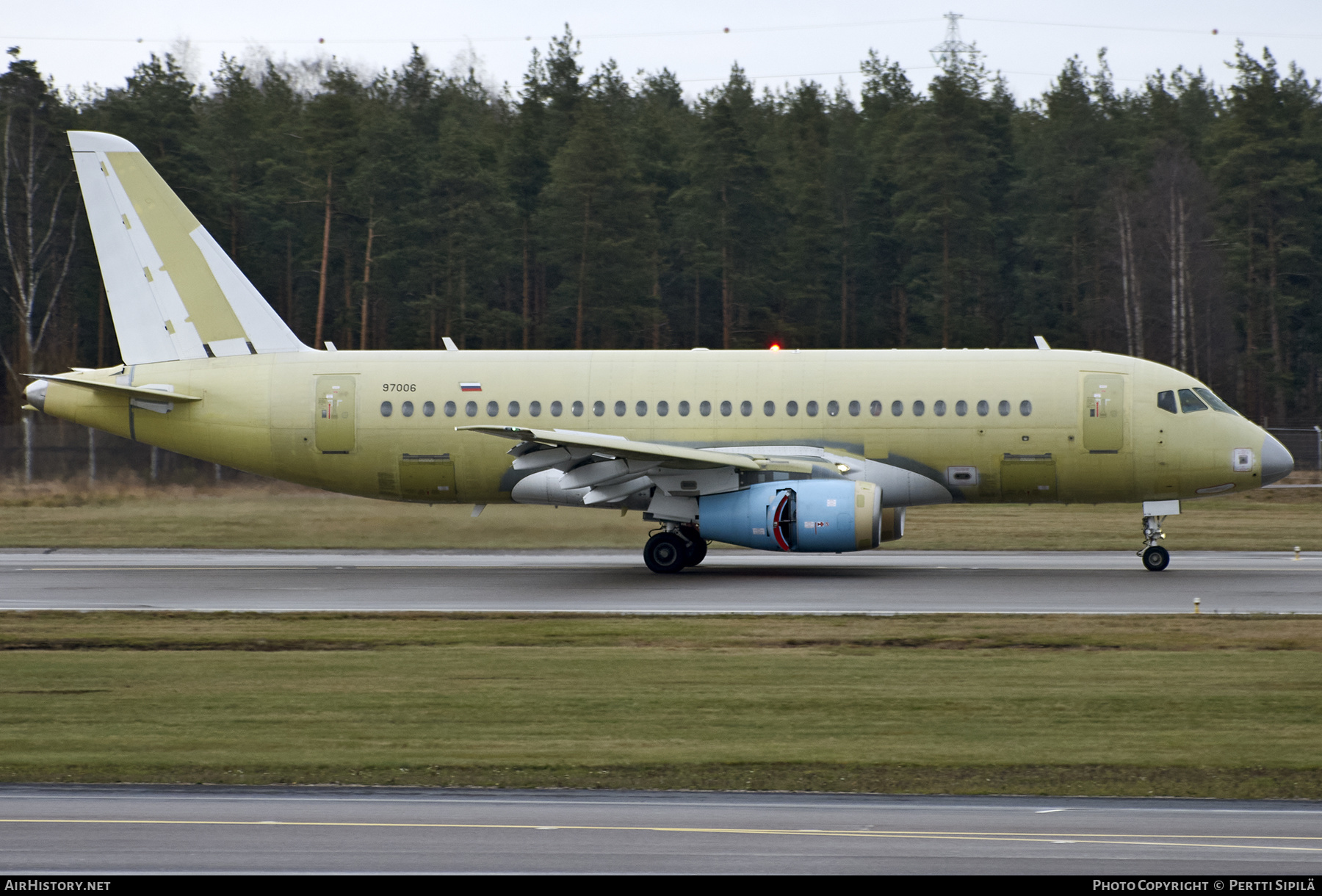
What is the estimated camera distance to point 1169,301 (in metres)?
63.2

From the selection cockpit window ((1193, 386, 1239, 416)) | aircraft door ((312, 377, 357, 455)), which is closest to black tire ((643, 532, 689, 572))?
aircraft door ((312, 377, 357, 455))

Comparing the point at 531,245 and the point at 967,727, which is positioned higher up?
the point at 531,245

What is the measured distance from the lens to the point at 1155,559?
81.3ft

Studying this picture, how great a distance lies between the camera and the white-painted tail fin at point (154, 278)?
89.0 feet

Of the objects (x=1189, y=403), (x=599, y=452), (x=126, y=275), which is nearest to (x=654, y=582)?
(x=599, y=452)

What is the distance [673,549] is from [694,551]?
16.3 inches

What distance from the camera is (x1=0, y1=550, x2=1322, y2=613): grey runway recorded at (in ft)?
68.9

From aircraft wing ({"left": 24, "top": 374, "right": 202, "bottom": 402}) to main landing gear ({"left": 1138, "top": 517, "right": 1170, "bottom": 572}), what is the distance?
17.7m

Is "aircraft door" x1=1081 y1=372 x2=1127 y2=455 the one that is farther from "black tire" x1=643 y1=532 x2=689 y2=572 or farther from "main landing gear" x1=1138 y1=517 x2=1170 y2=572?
"black tire" x1=643 y1=532 x2=689 y2=572

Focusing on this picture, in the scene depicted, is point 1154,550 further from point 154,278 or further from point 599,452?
point 154,278

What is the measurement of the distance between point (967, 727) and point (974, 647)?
15.3 feet

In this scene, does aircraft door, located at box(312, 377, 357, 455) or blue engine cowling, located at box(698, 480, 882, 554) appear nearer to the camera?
blue engine cowling, located at box(698, 480, 882, 554)
